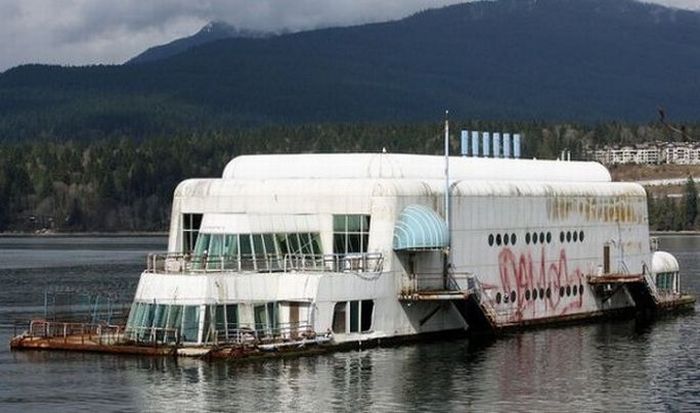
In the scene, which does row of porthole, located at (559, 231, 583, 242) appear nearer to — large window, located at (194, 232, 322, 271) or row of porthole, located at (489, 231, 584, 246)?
row of porthole, located at (489, 231, 584, 246)

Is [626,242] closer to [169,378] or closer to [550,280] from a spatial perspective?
[550,280]

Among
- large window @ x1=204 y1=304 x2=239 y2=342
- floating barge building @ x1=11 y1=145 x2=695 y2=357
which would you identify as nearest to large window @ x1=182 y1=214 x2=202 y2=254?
floating barge building @ x1=11 y1=145 x2=695 y2=357

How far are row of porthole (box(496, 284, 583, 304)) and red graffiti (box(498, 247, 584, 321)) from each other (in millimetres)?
51

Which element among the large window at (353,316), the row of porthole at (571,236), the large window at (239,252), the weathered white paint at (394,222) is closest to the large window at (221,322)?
the weathered white paint at (394,222)

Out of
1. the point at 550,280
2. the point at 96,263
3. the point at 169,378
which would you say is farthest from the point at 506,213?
the point at 96,263

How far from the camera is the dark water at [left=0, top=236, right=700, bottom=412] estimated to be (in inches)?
2147

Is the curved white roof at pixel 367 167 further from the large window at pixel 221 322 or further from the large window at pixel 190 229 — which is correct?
the large window at pixel 221 322

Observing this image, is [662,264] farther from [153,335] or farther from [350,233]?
[153,335]

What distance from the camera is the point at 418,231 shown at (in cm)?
6881

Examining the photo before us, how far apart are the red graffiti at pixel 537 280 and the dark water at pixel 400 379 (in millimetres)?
2388

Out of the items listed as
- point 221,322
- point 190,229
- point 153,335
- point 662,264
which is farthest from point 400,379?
point 662,264

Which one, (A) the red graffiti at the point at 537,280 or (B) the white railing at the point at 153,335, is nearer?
(B) the white railing at the point at 153,335

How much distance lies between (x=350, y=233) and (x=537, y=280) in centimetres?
1347

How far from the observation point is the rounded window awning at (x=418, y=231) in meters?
68.8
